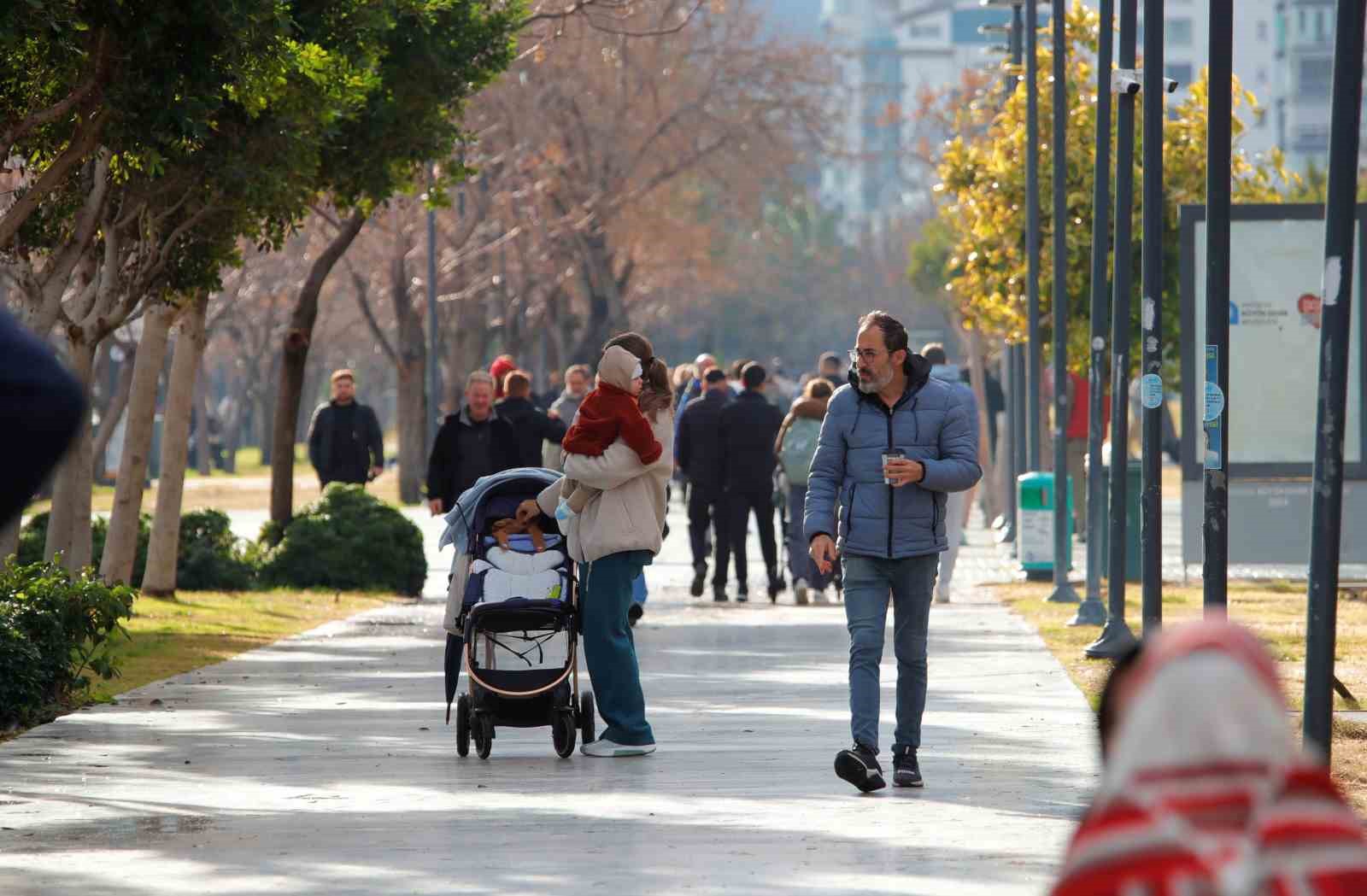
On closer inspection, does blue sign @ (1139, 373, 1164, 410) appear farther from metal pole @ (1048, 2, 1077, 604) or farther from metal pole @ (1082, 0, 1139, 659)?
metal pole @ (1048, 2, 1077, 604)

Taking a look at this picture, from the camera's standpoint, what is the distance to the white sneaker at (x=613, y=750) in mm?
10484

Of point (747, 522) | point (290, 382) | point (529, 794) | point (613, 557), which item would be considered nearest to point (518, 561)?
point (613, 557)

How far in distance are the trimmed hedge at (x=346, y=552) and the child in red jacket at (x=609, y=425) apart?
11.4 meters

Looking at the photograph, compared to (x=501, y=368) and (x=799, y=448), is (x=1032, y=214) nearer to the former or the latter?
(x=799, y=448)

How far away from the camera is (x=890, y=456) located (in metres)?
9.22

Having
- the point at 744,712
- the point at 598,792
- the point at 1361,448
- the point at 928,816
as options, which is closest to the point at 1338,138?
the point at 928,816

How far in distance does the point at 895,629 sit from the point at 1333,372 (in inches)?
70.4

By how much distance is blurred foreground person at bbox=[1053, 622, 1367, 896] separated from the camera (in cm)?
252

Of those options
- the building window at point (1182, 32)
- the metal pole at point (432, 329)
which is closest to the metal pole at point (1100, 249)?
the metal pole at point (432, 329)

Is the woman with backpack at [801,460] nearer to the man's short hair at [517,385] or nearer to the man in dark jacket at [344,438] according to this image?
the man's short hair at [517,385]

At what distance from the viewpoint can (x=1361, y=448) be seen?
2011 centimetres

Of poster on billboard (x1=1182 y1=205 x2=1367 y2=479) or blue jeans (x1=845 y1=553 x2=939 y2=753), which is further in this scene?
poster on billboard (x1=1182 y1=205 x2=1367 y2=479)

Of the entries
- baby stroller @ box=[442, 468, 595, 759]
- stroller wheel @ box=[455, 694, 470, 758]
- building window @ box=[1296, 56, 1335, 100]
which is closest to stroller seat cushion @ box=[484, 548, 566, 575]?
baby stroller @ box=[442, 468, 595, 759]

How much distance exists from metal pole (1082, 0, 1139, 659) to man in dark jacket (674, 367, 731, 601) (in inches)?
202
